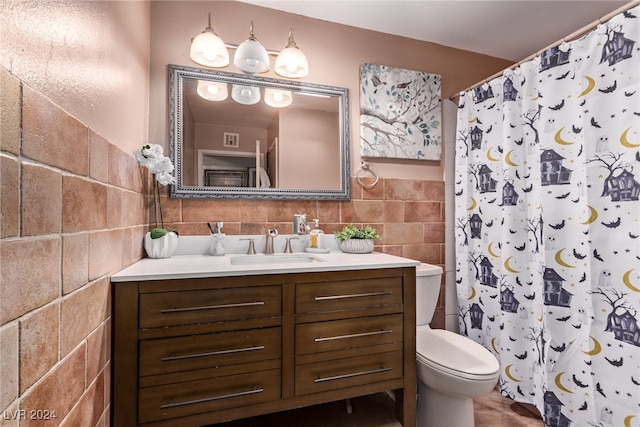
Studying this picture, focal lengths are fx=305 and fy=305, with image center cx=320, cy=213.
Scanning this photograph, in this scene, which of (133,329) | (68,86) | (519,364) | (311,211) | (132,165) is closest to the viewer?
(68,86)

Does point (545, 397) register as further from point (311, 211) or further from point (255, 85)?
point (255, 85)

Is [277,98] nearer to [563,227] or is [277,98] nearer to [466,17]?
[466,17]

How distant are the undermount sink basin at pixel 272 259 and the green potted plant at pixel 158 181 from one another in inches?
13.1

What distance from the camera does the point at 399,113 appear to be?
225 centimetres

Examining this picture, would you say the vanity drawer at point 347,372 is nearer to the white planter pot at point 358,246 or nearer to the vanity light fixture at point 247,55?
the white planter pot at point 358,246

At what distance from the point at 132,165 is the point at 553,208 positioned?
2.10m

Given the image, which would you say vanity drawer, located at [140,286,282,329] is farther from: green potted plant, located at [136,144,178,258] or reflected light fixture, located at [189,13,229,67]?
reflected light fixture, located at [189,13,229,67]

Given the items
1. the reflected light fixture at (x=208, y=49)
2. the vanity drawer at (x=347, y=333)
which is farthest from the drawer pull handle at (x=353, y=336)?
the reflected light fixture at (x=208, y=49)

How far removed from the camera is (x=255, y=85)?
1.94 metres

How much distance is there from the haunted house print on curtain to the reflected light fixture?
956mm

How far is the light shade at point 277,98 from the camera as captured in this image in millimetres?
1967

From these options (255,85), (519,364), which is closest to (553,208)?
(519,364)

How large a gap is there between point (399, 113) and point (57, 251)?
6.97 ft

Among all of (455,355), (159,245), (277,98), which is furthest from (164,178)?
(455,355)
